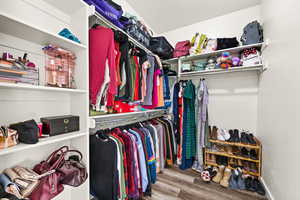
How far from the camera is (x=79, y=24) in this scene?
3.35 ft

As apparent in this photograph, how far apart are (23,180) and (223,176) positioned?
7.31 ft

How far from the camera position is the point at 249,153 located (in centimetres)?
170

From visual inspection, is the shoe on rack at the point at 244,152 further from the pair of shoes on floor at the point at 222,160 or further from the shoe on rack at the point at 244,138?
the pair of shoes on floor at the point at 222,160

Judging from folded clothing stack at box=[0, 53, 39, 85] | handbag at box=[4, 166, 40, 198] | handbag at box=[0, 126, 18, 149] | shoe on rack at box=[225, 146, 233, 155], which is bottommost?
shoe on rack at box=[225, 146, 233, 155]

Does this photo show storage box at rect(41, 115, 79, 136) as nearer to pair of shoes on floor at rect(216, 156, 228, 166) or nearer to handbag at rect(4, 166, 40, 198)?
handbag at rect(4, 166, 40, 198)

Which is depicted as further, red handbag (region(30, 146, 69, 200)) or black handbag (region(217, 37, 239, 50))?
black handbag (region(217, 37, 239, 50))

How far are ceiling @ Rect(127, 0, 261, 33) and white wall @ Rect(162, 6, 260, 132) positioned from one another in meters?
0.14

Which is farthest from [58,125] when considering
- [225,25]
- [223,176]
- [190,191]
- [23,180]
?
[225,25]

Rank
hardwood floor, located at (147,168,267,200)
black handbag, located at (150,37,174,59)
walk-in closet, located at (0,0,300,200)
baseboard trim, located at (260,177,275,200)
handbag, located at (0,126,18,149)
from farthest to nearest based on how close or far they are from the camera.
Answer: black handbag, located at (150,37,174,59), hardwood floor, located at (147,168,267,200), baseboard trim, located at (260,177,275,200), walk-in closet, located at (0,0,300,200), handbag, located at (0,126,18,149)

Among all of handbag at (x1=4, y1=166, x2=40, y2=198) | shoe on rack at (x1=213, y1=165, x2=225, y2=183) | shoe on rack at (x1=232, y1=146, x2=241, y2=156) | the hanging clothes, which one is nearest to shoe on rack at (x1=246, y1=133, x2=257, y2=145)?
shoe on rack at (x1=232, y1=146, x2=241, y2=156)

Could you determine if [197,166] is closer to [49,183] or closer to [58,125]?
[49,183]

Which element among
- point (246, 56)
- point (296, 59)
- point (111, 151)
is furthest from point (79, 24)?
point (246, 56)

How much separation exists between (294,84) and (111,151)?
5.77 ft

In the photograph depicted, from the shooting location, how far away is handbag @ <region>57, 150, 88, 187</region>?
0.82 meters
